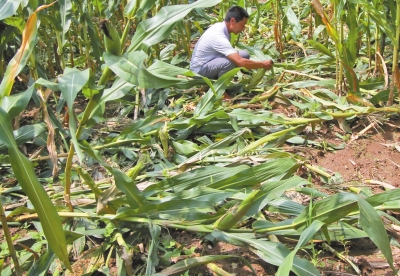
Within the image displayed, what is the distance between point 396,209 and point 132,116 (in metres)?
1.99

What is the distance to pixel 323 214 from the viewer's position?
1.70 meters

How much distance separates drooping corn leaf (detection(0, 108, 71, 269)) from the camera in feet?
4.41

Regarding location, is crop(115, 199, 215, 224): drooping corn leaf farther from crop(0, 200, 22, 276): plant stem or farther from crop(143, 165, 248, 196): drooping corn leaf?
crop(0, 200, 22, 276): plant stem

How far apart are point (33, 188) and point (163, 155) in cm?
130

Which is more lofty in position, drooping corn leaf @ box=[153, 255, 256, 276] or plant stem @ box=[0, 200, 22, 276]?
plant stem @ box=[0, 200, 22, 276]

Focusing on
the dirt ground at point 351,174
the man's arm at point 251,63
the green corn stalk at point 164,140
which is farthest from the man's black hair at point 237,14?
the green corn stalk at point 164,140

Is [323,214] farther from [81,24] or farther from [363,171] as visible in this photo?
[81,24]

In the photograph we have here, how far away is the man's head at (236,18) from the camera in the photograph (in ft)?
11.9

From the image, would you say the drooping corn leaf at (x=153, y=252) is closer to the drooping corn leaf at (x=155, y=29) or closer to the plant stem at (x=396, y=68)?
the drooping corn leaf at (x=155, y=29)

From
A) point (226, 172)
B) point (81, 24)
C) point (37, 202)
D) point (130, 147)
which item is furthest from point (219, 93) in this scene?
point (37, 202)

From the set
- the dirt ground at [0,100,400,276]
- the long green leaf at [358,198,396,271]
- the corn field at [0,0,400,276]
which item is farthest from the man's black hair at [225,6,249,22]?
the long green leaf at [358,198,396,271]

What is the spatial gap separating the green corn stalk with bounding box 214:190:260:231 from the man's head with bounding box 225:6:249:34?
7.06 ft

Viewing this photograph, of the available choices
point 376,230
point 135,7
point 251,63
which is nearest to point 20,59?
point 135,7

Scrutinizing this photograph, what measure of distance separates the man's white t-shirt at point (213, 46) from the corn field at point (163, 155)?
28 cm
